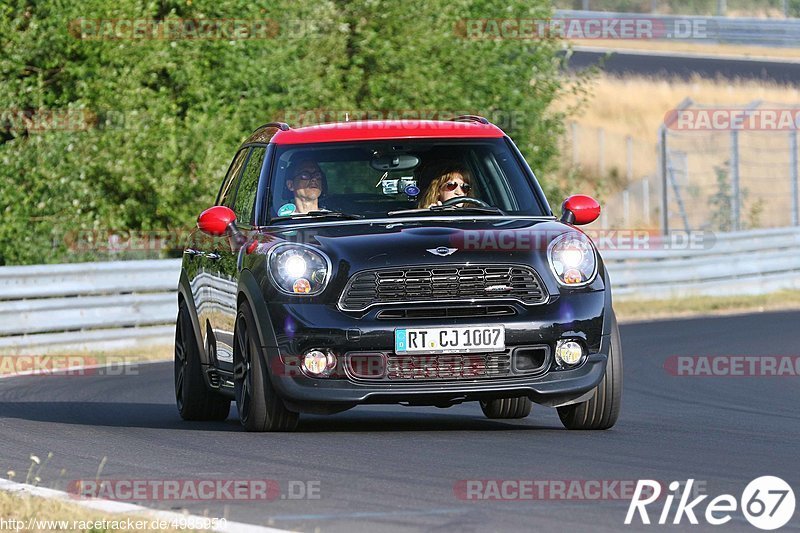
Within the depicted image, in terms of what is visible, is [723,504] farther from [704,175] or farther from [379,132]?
[704,175]

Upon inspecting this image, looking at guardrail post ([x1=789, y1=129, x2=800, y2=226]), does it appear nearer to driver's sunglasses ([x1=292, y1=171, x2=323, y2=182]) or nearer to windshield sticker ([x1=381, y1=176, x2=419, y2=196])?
windshield sticker ([x1=381, y1=176, x2=419, y2=196])

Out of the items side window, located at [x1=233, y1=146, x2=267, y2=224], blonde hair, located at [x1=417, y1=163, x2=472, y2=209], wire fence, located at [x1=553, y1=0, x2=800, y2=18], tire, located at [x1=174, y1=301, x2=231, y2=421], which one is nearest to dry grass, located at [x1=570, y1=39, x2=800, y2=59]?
wire fence, located at [x1=553, y1=0, x2=800, y2=18]

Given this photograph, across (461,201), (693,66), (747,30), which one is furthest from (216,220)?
(747,30)

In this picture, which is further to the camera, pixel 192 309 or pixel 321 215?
pixel 192 309

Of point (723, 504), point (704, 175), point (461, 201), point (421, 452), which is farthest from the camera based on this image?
point (704, 175)

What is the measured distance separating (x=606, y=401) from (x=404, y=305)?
51.7 inches

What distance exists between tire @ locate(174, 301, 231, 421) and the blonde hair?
1.85 metres

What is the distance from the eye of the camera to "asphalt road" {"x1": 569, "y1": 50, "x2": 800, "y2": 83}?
2156 inches

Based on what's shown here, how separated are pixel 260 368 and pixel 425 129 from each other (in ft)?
6.75

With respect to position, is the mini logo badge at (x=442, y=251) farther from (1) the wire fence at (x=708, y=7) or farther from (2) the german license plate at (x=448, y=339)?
(1) the wire fence at (x=708, y=7)

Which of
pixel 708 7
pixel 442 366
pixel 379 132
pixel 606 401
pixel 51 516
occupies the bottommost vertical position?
pixel 606 401

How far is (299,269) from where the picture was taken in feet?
29.6

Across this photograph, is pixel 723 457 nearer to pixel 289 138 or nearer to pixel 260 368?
pixel 260 368

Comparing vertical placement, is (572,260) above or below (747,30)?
below
